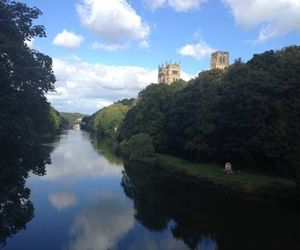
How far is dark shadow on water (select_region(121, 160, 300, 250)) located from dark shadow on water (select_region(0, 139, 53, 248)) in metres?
11.9

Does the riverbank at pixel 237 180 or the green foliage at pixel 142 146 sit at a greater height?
the green foliage at pixel 142 146

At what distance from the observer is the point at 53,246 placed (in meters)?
25.8

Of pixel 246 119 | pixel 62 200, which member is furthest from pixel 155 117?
pixel 62 200

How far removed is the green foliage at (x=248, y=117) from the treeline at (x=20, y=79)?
2317cm

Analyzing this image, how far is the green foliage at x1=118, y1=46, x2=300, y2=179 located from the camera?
143 feet

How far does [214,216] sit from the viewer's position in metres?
33.7

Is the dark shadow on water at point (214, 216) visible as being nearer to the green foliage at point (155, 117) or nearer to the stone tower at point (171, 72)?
the green foliage at point (155, 117)

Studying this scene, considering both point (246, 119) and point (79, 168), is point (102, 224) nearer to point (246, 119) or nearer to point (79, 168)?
point (246, 119)

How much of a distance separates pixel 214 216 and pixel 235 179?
40.4ft

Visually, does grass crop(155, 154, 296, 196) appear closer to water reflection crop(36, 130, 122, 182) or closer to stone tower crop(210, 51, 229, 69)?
water reflection crop(36, 130, 122, 182)

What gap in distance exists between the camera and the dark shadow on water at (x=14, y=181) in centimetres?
1833

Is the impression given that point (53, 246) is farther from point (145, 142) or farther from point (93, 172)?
point (145, 142)

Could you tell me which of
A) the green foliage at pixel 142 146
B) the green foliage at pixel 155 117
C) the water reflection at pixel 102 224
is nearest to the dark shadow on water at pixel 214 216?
the water reflection at pixel 102 224

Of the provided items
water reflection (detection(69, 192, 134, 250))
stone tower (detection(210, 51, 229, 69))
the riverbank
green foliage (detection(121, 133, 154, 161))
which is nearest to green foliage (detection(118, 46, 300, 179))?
the riverbank
